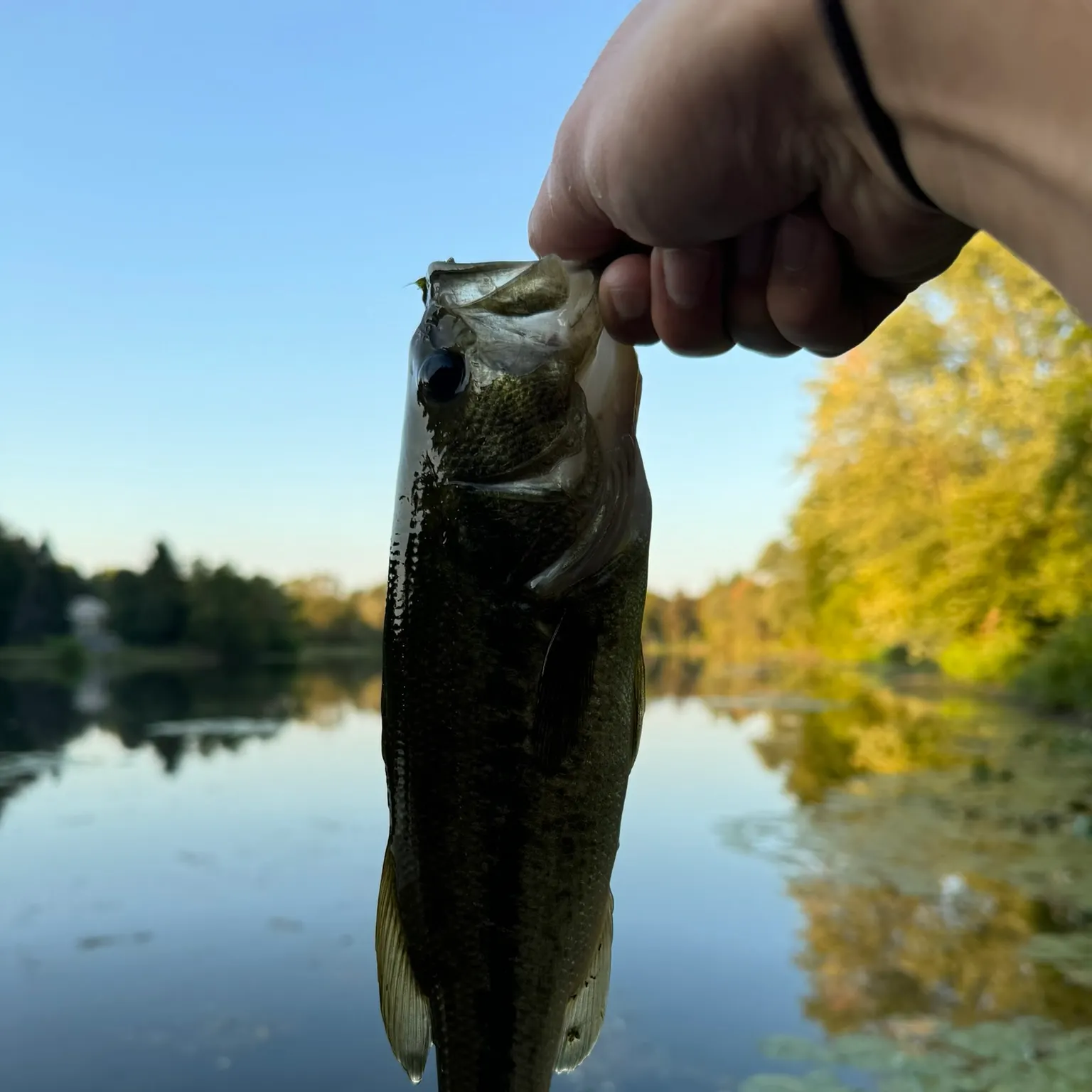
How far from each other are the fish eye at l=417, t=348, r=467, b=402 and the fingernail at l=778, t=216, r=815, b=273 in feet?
1.93

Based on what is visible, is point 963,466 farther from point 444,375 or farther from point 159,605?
point 159,605

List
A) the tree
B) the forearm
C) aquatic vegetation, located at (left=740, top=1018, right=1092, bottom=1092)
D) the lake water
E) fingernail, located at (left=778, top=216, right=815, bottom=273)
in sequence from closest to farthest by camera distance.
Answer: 1. the forearm
2. fingernail, located at (left=778, top=216, right=815, bottom=273)
3. aquatic vegetation, located at (left=740, top=1018, right=1092, bottom=1092)
4. the lake water
5. the tree

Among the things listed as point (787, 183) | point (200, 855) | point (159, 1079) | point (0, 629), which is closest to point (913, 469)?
point (200, 855)

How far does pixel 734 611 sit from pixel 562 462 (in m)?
60.0

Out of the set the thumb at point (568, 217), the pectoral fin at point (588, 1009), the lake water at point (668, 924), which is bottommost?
the lake water at point (668, 924)

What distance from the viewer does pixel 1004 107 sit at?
0.93m

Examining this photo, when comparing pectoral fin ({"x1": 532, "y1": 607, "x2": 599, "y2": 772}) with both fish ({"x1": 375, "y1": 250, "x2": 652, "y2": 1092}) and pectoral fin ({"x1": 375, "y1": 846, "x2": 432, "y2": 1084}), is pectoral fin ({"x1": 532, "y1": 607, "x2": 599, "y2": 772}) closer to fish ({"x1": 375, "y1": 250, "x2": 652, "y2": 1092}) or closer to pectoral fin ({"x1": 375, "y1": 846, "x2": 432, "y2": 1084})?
fish ({"x1": 375, "y1": 250, "x2": 652, "y2": 1092})

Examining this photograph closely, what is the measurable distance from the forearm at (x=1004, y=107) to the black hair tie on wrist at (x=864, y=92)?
14 mm

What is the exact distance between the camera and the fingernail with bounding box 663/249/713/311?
1678 mm

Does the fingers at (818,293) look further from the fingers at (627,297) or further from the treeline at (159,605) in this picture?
the treeline at (159,605)

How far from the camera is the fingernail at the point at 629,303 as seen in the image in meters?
1.71

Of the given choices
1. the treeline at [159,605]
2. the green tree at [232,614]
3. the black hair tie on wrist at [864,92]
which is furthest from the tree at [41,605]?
the black hair tie on wrist at [864,92]

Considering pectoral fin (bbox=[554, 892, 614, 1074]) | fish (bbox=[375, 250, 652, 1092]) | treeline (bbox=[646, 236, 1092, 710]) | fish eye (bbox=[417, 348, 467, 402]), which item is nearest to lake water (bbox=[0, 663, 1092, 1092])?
treeline (bbox=[646, 236, 1092, 710])

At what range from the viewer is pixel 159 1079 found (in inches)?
256
